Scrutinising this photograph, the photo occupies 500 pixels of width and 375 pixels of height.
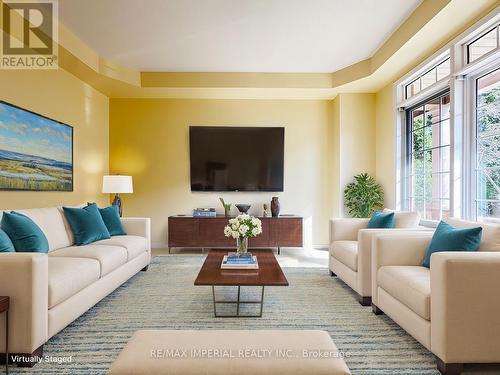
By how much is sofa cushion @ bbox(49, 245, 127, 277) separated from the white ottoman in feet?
5.73

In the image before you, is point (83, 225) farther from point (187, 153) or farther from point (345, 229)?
point (345, 229)

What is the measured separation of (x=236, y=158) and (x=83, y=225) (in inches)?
116

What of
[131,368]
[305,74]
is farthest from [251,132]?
[131,368]

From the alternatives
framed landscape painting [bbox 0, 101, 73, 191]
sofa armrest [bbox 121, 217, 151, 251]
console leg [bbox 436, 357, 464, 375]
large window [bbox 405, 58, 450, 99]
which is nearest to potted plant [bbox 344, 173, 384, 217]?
large window [bbox 405, 58, 450, 99]

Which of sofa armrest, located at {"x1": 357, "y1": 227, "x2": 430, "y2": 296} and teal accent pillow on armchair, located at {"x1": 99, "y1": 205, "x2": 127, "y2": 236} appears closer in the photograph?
sofa armrest, located at {"x1": 357, "y1": 227, "x2": 430, "y2": 296}

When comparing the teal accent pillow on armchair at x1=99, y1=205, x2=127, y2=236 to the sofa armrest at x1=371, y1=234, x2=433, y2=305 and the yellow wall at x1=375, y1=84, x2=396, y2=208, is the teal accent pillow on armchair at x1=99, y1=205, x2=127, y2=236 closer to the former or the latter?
the sofa armrest at x1=371, y1=234, x2=433, y2=305

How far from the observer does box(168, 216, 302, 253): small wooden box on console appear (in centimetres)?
557

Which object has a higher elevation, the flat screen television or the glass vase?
the flat screen television

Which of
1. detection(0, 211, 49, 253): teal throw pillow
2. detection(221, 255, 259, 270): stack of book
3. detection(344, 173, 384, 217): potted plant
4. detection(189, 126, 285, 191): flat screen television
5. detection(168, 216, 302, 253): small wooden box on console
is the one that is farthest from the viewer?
detection(189, 126, 285, 191): flat screen television

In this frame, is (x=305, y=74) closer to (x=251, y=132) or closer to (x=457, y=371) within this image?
(x=251, y=132)

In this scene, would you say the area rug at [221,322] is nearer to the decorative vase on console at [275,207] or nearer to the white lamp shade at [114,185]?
the white lamp shade at [114,185]

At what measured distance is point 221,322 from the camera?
2648 millimetres

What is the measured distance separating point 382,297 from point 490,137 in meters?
2.02

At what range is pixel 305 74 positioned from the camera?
5.50 metres
